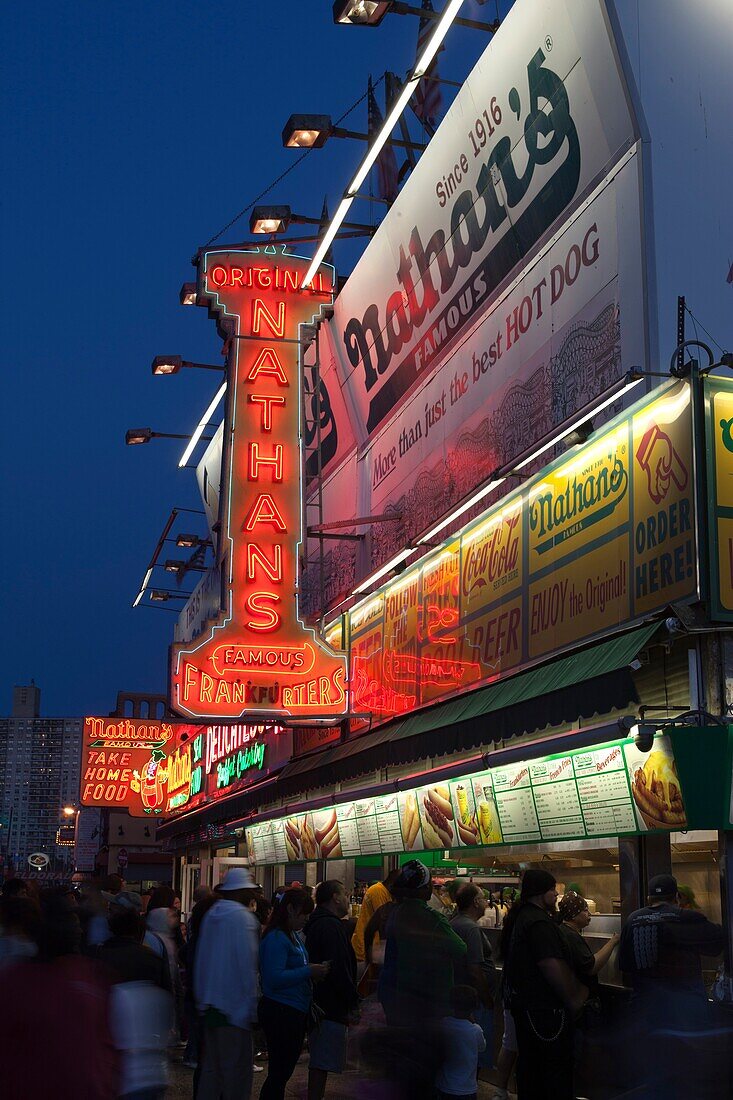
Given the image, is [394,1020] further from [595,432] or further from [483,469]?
[483,469]

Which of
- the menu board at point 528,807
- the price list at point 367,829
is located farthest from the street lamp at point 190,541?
the price list at point 367,829

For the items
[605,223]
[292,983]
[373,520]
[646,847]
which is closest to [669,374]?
[605,223]

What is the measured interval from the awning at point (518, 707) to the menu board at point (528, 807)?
0.43 metres

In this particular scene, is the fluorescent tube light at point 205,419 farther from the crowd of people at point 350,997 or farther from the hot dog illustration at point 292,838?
the crowd of people at point 350,997

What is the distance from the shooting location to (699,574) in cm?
796

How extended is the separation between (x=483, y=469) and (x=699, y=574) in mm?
4503

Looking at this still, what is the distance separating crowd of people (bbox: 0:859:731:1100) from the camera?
4.21 meters

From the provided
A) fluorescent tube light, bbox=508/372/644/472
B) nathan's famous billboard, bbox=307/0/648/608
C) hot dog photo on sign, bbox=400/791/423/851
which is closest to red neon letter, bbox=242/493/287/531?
nathan's famous billboard, bbox=307/0/648/608

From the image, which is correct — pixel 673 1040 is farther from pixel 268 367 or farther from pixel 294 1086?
pixel 268 367

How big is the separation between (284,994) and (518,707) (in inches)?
104

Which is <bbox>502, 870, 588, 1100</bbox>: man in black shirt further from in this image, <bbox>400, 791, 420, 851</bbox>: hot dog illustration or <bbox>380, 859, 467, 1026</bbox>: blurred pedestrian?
<bbox>400, 791, 420, 851</bbox>: hot dog illustration

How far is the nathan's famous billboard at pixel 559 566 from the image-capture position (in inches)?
334

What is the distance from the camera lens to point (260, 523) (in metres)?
14.6

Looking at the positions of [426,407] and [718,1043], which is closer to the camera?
[718,1043]
